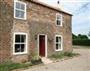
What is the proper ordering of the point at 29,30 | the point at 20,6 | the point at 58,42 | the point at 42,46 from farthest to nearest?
1. the point at 58,42
2. the point at 42,46
3. the point at 29,30
4. the point at 20,6

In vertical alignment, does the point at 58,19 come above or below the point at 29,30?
above

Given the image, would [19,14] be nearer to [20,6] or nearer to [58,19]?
[20,6]

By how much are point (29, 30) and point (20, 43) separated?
1772mm

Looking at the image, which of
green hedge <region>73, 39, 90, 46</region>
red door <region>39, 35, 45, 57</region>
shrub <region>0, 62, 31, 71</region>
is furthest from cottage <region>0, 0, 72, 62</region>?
green hedge <region>73, 39, 90, 46</region>

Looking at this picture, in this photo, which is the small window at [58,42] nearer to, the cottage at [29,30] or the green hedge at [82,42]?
the cottage at [29,30]

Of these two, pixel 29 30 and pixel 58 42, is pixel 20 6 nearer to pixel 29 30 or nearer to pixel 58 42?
pixel 29 30

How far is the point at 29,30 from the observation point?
19.2 m

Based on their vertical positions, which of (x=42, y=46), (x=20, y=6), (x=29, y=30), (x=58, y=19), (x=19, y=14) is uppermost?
(x=20, y=6)

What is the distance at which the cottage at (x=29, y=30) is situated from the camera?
54.4 ft

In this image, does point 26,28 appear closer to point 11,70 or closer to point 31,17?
point 31,17

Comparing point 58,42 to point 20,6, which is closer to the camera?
point 20,6

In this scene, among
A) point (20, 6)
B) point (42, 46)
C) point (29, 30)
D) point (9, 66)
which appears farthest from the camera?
point (42, 46)

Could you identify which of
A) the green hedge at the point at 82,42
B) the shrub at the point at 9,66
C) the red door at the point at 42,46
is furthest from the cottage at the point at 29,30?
the green hedge at the point at 82,42

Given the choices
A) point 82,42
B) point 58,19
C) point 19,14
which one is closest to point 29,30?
point 19,14
